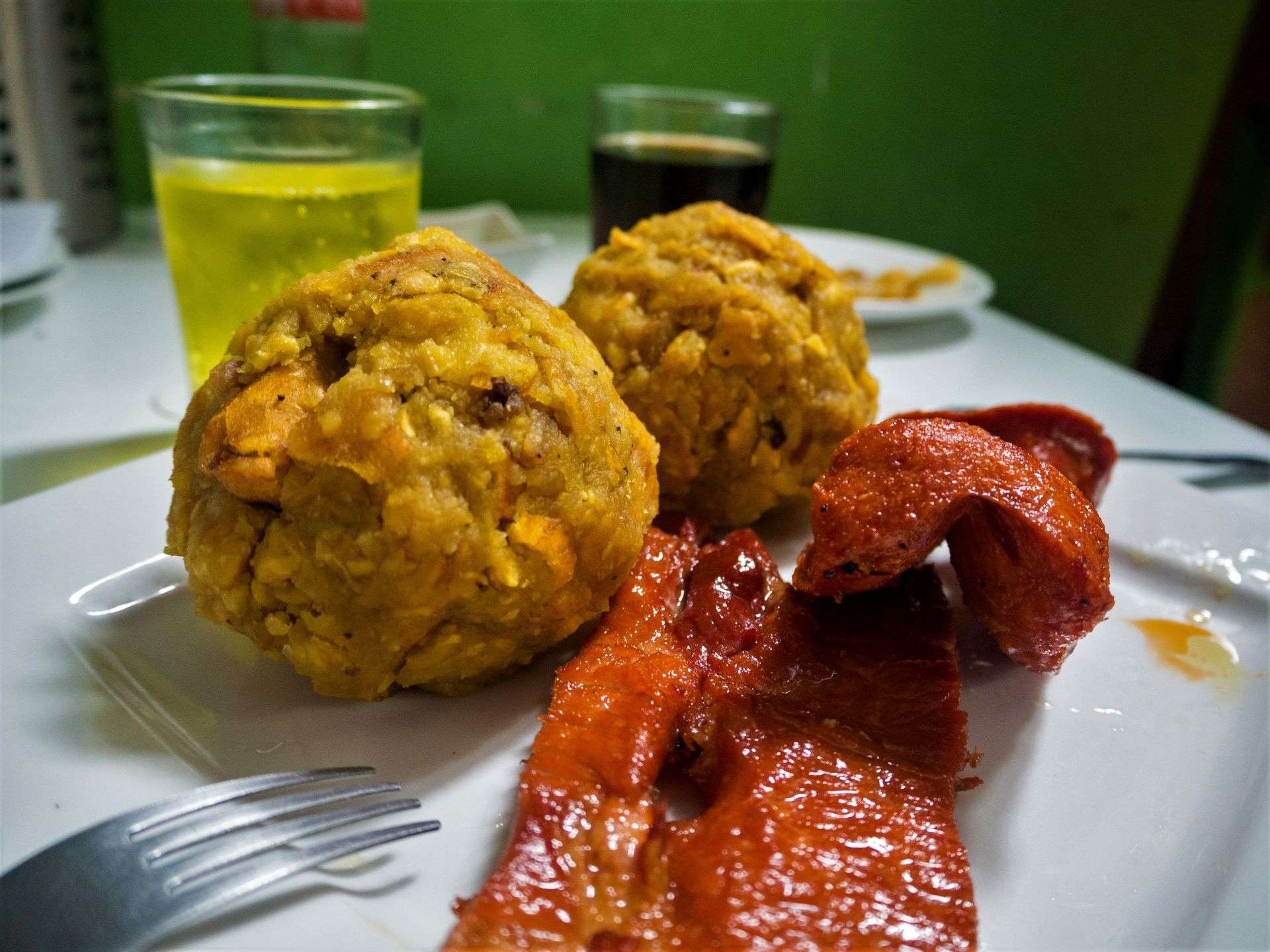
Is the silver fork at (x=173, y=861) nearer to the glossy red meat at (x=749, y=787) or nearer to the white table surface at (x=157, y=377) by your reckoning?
the glossy red meat at (x=749, y=787)

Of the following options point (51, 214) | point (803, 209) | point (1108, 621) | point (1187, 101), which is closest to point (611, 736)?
point (1108, 621)

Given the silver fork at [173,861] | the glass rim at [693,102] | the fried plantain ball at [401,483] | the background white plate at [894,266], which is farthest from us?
the background white plate at [894,266]

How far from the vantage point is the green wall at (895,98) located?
8.74 feet

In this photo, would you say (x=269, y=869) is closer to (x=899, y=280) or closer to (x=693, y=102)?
(x=693, y=102)

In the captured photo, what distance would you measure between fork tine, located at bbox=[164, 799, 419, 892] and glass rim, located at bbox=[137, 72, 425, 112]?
106 cm

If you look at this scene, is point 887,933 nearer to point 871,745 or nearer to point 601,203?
point 871,745

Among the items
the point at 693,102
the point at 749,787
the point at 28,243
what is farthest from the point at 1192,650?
the point at 28,243

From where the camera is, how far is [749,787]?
32.1 inches

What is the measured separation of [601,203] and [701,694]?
1.45m

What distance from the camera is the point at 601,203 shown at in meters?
2.12

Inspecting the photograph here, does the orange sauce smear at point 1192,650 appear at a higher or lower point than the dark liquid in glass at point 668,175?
lower

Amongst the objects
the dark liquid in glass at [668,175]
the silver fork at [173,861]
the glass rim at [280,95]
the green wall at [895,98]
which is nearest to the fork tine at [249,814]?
the silver fork at [173,861]

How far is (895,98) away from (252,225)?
2.49 meters

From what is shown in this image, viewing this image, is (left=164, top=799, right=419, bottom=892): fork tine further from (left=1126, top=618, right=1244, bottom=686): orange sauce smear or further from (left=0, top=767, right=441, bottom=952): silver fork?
(left=1126, top=618, right=1244, bottom=686): orange sauce smear
